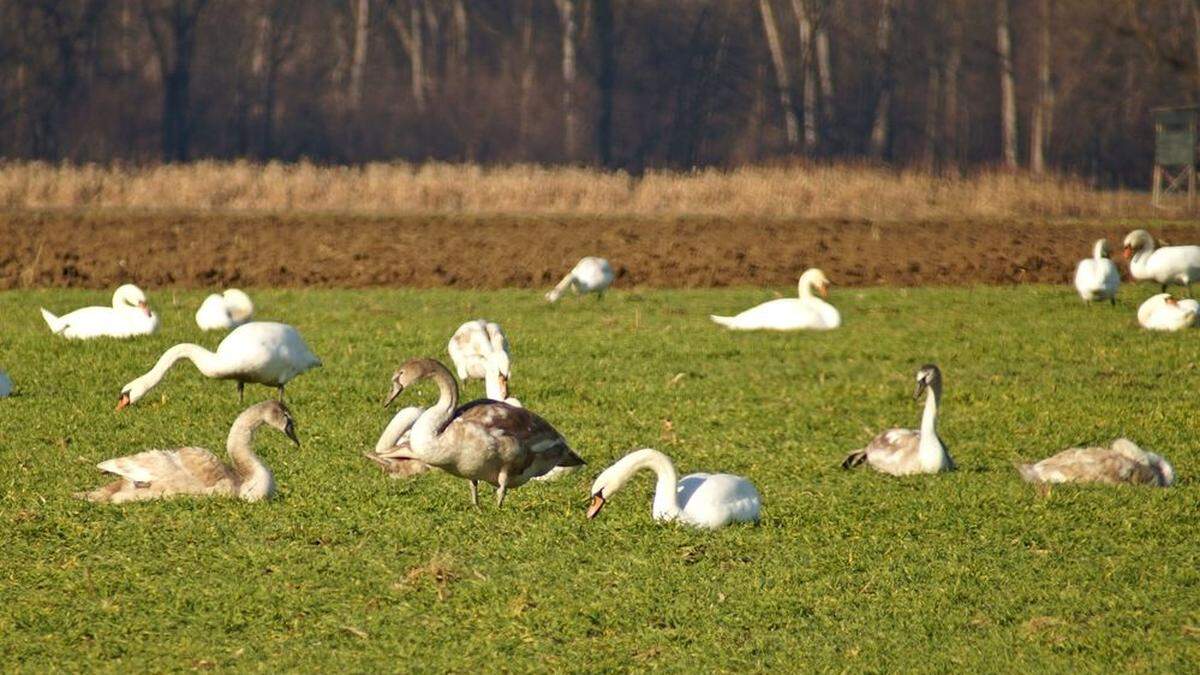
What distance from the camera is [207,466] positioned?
965 centimetres

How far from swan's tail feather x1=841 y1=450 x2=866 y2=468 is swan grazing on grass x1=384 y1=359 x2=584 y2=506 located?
93.0 inches

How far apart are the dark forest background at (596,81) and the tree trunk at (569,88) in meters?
0.13

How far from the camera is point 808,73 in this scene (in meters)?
63.5

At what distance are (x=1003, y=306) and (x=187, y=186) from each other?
21761mm

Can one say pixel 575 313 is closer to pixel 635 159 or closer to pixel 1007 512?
pixel 1007 512

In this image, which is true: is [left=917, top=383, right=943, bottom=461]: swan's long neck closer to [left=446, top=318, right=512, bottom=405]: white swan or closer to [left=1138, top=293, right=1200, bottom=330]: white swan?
[left=446, top=318, right=512, bottom=405]: white swan

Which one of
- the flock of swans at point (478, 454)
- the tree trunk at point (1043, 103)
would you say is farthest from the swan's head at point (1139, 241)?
the tree trunk at point (1043, 103)

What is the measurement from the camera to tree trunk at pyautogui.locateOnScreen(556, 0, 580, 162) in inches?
2507

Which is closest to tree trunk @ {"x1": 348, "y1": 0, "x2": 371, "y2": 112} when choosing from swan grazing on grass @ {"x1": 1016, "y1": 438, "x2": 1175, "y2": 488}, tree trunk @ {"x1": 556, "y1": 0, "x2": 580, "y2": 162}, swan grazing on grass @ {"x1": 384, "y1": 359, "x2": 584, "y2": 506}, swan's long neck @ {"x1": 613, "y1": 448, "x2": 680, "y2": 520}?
tree trunk @ {"x1": 556, "y1": 0, "x2": 580, "y2": 162}

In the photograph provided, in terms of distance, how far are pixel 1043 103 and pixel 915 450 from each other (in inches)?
2144

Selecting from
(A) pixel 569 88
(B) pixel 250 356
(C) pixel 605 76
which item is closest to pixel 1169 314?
(B) pixel 250 356

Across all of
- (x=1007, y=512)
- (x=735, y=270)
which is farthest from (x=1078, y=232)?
(x=1007, y=512)

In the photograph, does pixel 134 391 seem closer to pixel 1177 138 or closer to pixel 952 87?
pixel 1177 138

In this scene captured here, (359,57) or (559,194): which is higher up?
(359,57)
